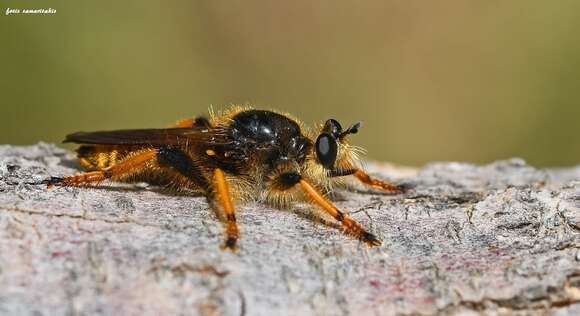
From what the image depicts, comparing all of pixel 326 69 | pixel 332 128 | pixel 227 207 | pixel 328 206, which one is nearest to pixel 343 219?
pixel 328 206

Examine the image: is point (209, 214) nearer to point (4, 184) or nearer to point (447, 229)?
→ point (4, 184)

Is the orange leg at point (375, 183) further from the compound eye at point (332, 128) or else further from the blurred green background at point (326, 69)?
the blurred green background at point (326, 69)

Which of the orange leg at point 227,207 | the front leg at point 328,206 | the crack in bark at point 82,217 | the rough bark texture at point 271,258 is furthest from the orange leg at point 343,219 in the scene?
the crack in bark at point 82,217

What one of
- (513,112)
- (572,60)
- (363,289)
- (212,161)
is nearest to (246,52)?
(513,112)

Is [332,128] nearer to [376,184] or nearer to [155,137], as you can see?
[376,184]

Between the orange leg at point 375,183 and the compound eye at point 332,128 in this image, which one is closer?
the compound eye at point 332,128
